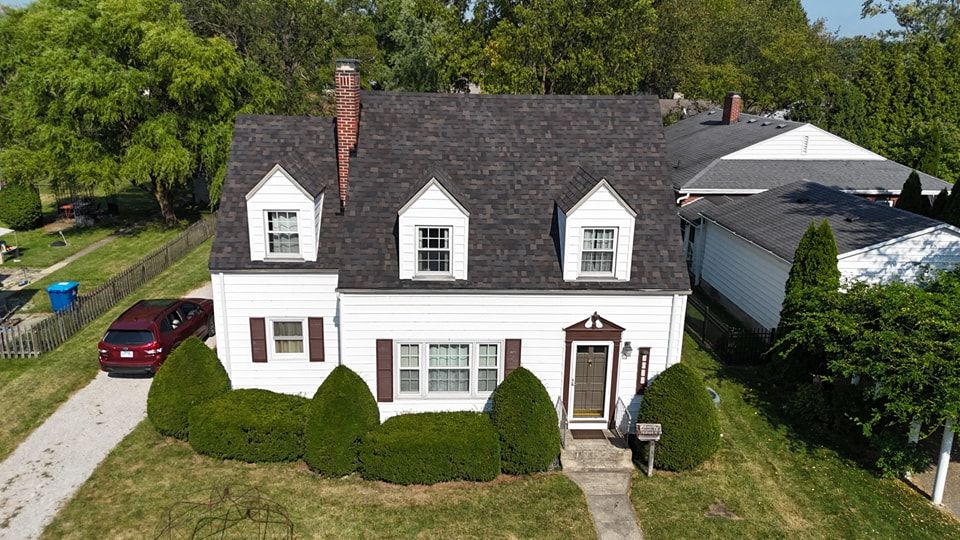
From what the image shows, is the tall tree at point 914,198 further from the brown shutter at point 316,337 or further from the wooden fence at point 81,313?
the wooden fence at point 81,313

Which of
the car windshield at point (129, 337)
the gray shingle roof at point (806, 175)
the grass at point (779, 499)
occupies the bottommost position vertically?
the grass at point (779, 499)

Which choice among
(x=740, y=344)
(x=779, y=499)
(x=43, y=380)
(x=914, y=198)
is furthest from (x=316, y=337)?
(x=914, y=198)

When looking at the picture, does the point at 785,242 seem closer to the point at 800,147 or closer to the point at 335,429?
the point at 800,147

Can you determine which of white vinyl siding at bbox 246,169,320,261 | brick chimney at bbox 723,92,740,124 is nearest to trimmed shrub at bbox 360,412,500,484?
white vinyl siding at bbox 246,169,320,261

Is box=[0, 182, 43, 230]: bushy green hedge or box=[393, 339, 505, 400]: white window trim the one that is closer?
box=[393, 339, 505, 400]: white window trim

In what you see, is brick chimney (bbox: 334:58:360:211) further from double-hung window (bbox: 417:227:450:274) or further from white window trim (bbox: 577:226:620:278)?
white window trim (bbox: 577:226:620:278)

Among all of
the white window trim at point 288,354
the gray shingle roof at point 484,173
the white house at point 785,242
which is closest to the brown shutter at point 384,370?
the gray shingle roof at point 484,173
